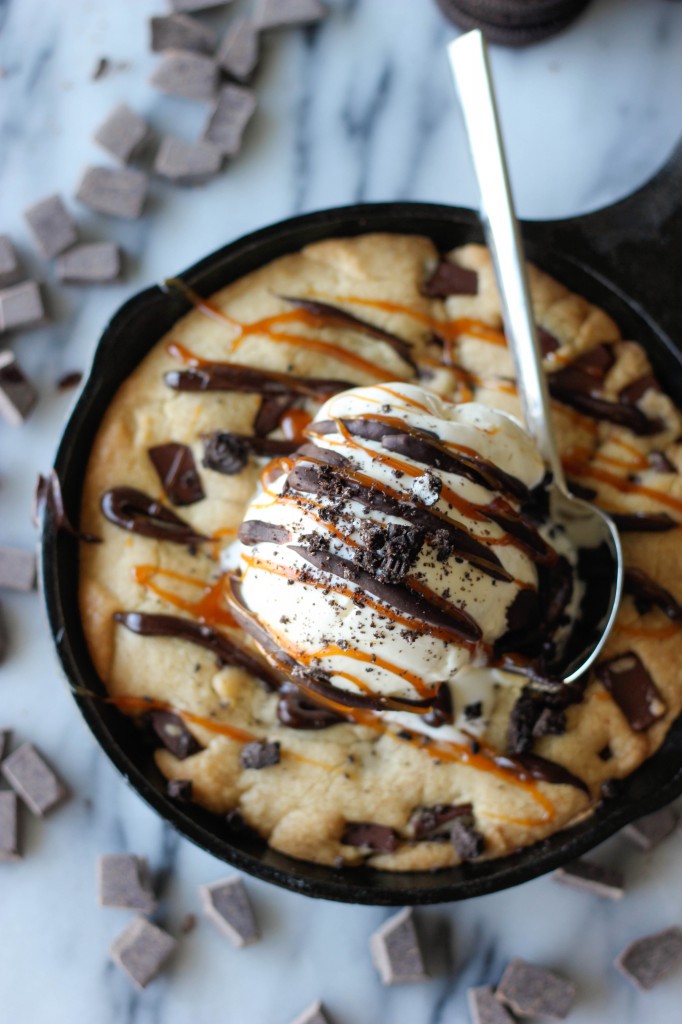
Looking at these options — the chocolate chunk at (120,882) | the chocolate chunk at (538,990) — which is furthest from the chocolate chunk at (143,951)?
the chocolate chunk at (538,990)

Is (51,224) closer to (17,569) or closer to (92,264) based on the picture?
(92,264)

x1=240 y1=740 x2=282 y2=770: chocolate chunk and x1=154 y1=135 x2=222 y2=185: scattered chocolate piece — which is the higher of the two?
x1=154 y1=135 x2=222 y2=185: scattered chocolate piece

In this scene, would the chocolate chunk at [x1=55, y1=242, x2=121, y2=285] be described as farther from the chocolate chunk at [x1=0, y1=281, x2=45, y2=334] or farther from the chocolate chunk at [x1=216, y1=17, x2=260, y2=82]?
the chocolate chunk at [x1=216, y1=17, x2=260, y2=82]

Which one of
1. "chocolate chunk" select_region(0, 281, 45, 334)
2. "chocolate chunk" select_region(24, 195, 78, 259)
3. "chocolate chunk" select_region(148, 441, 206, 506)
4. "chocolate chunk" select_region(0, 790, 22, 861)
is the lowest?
"chocolate chunk" select_region(0, 790, 22, 861)

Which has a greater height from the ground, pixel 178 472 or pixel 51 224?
pixel 51 224

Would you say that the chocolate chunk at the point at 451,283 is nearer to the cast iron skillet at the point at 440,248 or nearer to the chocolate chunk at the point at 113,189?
the cast iron skillet at the point at 440,248

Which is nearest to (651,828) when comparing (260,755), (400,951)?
(400,951)

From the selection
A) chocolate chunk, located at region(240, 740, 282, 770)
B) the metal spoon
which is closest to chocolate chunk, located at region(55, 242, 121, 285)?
the metal spoon
